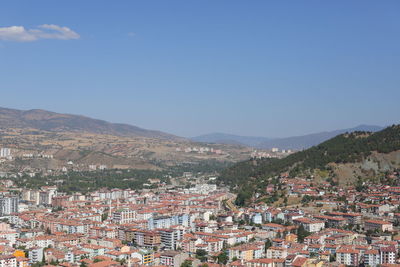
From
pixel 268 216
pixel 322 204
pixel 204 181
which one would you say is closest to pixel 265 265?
pixel 268 216

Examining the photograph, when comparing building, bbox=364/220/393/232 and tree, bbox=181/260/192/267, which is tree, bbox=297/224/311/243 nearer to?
building, bbox=364/220/393/232

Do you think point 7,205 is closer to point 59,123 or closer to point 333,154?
point 333,154

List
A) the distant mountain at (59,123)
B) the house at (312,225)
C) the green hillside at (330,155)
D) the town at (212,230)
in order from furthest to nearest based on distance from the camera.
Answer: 1. the distant mountain at (59,123)
2. the green hillside at (330,155)
3. the house at (312,225)
4. the town at (212,230)

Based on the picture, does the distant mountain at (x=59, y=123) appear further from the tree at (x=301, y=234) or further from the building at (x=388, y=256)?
the building at (x=388, y=256)

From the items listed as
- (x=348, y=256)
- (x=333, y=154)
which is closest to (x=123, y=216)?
(x=348, y=256)

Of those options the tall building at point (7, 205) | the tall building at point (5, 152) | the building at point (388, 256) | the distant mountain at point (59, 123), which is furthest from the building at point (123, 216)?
the distant mountain at point (59, 123)

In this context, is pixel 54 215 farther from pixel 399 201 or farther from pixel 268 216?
pixel 399 201

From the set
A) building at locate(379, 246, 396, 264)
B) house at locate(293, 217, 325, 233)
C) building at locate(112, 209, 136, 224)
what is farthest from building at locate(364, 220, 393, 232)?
building at locate(112, 209, 136, 224)
